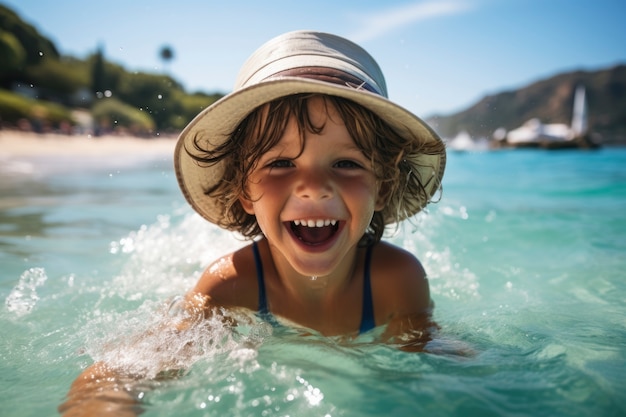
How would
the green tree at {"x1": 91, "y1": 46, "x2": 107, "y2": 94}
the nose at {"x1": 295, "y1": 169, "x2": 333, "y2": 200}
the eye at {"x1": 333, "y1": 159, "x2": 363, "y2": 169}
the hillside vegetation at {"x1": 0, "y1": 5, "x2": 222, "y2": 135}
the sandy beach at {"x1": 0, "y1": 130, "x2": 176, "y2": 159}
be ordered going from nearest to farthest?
the nose at {"x1": 295, "y1": 169, "x2": 333, "y2": 200} → the eye at {"x1": 333, "y1": 159, "x2": 363, "y2": 169} → the sandy beach at {"x1": 0, "y1": 130, "x2": 176, "y2": 159} → the hillside vegetation at {"x1": 0, "y1": 5, "x2": 222, "y2": 135} → the green tree at {"x1": 91, "y1": 46, "x2": 107, "y2": 94}

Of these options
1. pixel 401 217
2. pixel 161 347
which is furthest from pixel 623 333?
pixel 161 347

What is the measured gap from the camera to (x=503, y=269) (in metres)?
3.84

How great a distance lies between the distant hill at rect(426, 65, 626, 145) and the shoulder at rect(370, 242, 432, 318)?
8675 cm

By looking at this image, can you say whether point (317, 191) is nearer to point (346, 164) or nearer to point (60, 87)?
point (346, 164)

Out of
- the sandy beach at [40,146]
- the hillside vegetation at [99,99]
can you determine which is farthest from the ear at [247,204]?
the sandy beach at [40,146]

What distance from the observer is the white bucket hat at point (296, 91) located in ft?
6.28

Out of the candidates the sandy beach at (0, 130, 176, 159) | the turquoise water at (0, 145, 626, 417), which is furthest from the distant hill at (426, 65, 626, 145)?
the turquoise water at (0, 145, 626, 417)

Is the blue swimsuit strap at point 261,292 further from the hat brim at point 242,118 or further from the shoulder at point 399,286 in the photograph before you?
the shoulder at point 399,286

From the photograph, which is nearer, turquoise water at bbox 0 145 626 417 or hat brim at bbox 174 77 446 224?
turquoise water at bbox 0 145 626 417

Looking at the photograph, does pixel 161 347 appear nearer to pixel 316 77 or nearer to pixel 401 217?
pixel 316 77

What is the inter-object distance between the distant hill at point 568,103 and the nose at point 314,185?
286 ft

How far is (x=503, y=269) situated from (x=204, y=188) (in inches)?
96.0

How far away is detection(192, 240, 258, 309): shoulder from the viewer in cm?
233

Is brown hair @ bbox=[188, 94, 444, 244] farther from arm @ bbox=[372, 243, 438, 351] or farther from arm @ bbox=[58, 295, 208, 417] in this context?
arm @ bbox=[58, 295, 208, 417]
